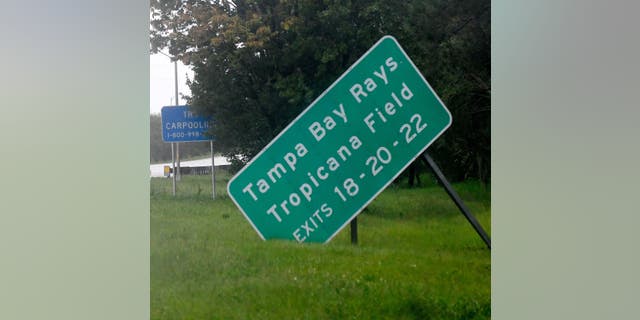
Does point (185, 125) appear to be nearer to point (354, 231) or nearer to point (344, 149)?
point (344, 149)

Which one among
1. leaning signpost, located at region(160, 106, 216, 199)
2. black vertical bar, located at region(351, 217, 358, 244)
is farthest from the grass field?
leaning signpost, located at region(160, 106, 216, 199)

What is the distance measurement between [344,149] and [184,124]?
1.11 meters

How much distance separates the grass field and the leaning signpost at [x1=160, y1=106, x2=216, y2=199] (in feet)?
0.91

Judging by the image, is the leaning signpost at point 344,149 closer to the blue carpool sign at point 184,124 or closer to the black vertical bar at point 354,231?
the black vertical bar at point 354,231

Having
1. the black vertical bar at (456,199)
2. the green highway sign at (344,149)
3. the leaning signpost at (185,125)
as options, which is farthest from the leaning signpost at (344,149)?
the leaning signpost at (185,125)

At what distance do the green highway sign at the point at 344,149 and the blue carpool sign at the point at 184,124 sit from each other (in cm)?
44

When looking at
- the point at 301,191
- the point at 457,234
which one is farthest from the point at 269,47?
the point at 457,234

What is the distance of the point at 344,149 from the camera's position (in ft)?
14.3

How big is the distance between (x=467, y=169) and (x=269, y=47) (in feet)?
Result: 5.14

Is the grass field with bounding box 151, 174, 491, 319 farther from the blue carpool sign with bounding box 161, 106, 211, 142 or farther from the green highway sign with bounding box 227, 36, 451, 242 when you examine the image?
the blue carpool sign with bounding box 161, 106, 211, 142

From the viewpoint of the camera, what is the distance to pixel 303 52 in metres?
4.45

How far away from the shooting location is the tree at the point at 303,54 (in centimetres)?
437

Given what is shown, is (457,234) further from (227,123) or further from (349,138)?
(227,123)

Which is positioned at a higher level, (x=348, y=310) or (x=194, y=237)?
(x=194, y=237)
